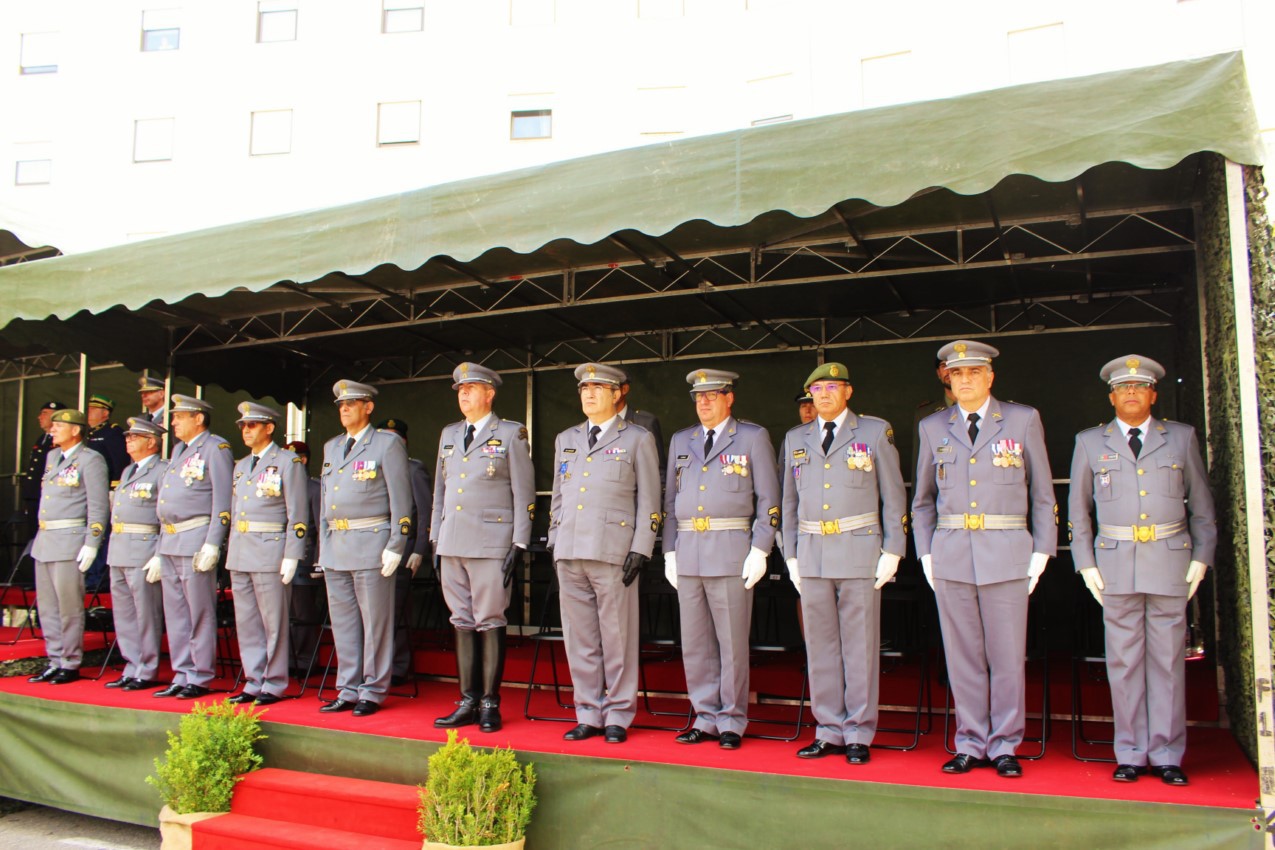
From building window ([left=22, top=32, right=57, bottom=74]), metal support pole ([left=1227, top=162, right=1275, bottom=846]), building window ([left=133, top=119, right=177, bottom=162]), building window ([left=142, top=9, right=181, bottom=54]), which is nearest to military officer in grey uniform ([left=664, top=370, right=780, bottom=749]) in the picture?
metal support pole ([left=1227, top=162, right=1275, bottom=846])

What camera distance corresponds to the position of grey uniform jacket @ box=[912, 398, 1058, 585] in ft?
13.4

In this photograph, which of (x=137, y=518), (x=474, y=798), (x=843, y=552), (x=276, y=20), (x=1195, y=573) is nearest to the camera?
(x=1195, y=573)

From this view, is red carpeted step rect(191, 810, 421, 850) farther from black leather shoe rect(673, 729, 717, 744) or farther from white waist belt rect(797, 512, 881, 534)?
white waist belt rect(797, 512, 881, 534)

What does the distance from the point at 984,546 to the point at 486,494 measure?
253 centimetres

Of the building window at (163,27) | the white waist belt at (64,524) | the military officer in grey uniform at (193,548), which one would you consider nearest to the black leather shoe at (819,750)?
the military officer in grey uniform at (193,548)

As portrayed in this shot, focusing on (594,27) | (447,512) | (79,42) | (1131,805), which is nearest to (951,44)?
(594,27)

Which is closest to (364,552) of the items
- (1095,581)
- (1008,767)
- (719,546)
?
(719,546)

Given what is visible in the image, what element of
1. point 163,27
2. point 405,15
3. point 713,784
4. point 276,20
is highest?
point 163,27

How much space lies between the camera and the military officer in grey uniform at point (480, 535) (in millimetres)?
5086

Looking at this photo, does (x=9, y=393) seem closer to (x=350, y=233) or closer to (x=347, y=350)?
(x=347, y=350)

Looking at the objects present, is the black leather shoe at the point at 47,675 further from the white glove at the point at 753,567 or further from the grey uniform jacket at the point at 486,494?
the white glove at the point at 753,567

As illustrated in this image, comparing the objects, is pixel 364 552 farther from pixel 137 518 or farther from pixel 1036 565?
pixel 1036 565

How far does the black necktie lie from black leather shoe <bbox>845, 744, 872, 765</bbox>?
5.57ft

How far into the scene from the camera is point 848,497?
445 cm
